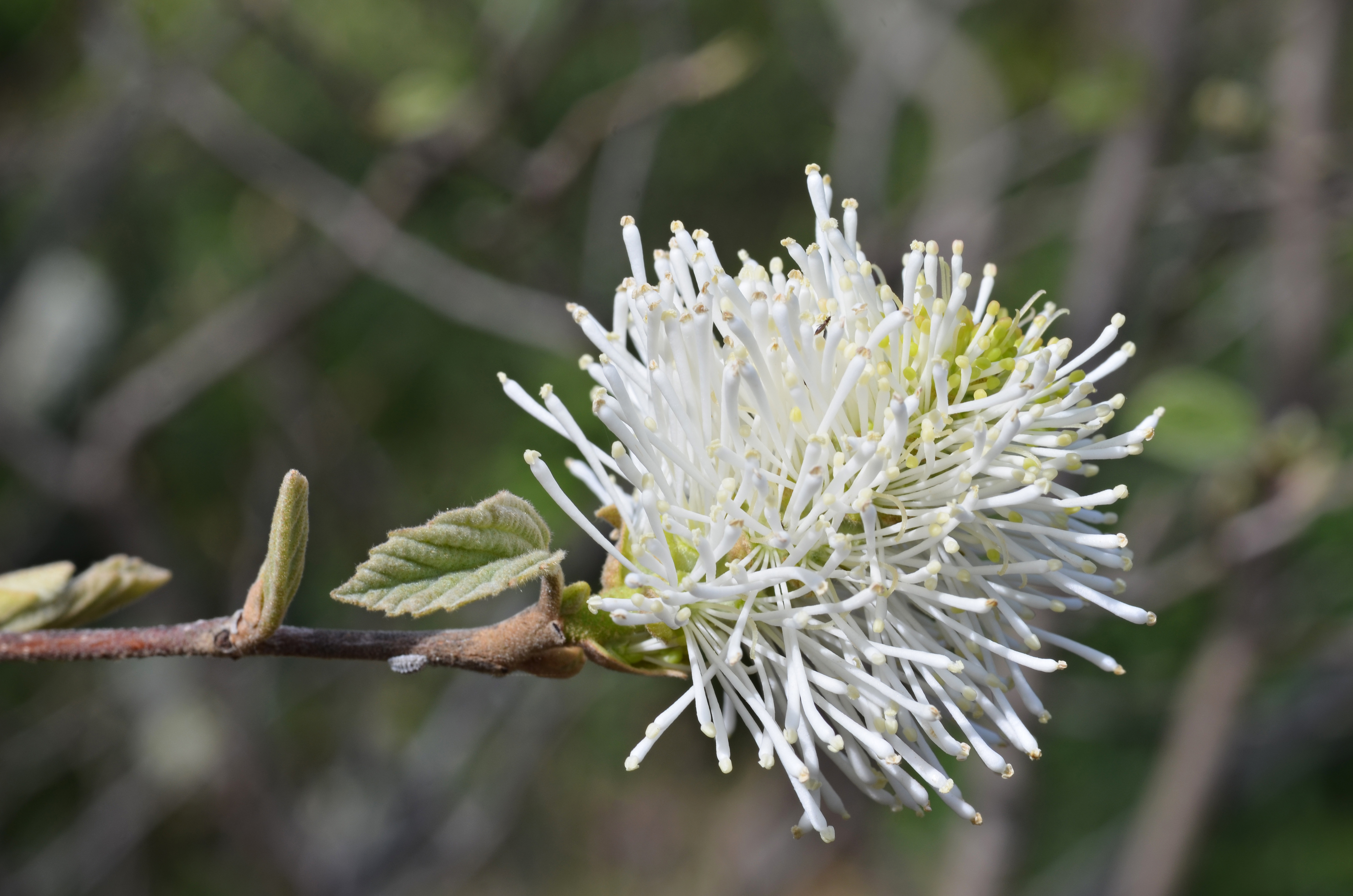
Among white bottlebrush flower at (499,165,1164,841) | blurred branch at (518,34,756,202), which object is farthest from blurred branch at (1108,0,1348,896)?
white bottlebrush flower at (499,165,1164,841)

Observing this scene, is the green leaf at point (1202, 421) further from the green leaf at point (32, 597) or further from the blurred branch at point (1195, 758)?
the green leaf at point (32, 597)

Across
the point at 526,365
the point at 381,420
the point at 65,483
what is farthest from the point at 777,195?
the point at 65,483

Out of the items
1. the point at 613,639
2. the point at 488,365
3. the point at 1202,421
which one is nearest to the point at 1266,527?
the point at 1202,421

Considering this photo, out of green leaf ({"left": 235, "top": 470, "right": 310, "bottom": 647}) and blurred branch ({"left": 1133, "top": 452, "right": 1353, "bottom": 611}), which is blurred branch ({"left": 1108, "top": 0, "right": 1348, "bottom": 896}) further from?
green leaf ({"left": 235, "top": 470, "right": 310, "bottom": 647})

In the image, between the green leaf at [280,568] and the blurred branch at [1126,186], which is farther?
the blurred branch at [1126,186]

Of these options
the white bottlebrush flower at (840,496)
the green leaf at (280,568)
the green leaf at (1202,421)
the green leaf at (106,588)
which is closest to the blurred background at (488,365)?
the green leaf at (1202,421)
